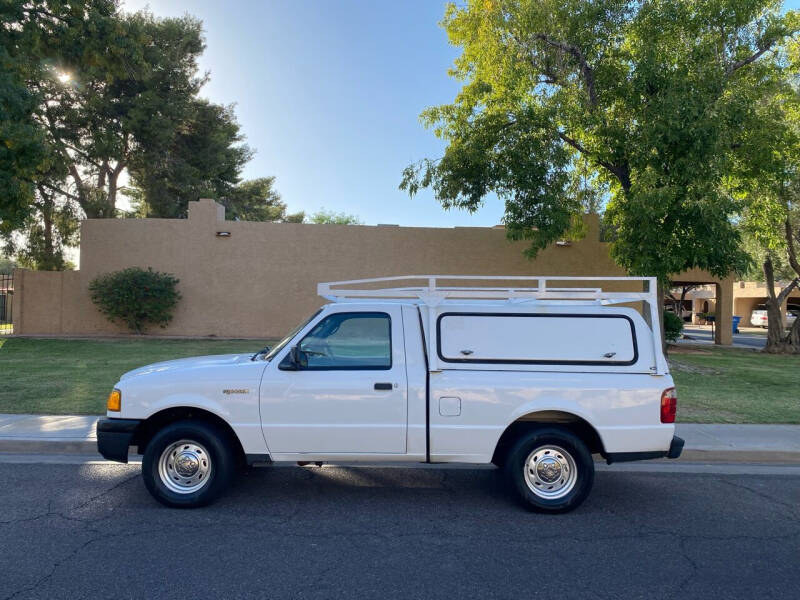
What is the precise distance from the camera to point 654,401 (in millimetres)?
5453

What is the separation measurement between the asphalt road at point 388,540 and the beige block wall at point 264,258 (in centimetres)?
1584

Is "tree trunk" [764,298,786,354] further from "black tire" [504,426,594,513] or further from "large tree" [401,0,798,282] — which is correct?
"black tire" [504,426,594,513]

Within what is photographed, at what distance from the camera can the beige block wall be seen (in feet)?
73.5

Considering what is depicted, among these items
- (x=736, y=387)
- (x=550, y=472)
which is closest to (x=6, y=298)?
(x=736, y=387)

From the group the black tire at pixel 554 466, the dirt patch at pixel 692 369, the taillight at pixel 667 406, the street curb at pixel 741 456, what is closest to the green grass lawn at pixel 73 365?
the black tire at pixel 554 466

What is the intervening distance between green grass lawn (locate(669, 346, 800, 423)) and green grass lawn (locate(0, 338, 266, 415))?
390 inches

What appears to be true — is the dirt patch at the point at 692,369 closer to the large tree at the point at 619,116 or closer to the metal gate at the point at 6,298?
the large tree at the point at 619,116

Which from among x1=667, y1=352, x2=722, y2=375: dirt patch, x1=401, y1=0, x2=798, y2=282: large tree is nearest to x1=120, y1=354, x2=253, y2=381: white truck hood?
x1=401, y1=0, x2=798, y2=282: large tree

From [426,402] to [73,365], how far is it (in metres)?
12.3

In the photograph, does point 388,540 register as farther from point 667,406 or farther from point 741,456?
point 741,456

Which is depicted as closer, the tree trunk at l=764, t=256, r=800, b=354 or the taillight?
the taillight

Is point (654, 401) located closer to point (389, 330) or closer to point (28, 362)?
point (389, 330)

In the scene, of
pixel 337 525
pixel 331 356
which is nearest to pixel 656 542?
pixel 337 525

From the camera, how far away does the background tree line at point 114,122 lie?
1889 cm
